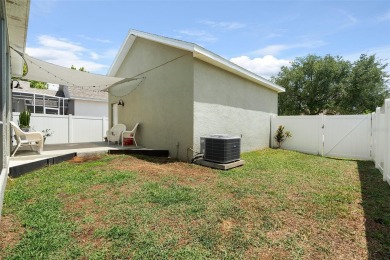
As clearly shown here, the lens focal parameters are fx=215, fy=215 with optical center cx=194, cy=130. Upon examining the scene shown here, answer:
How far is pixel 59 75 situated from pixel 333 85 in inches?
941

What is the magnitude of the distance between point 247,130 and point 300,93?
16.2 m

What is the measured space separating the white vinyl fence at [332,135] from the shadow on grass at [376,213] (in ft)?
11.3

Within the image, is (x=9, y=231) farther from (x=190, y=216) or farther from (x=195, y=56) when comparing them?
(x=195, y=56)

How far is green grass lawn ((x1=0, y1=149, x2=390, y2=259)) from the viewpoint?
2.76 metres

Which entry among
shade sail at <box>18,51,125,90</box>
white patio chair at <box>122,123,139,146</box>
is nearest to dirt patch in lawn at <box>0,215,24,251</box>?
shade sail at <box>18,51,125,90</box>

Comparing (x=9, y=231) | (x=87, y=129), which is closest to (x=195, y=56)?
(x=9, y=231)

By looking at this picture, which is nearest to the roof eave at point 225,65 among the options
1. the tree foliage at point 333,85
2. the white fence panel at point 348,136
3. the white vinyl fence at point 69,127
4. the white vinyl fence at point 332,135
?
the white vinyl fence at point 332,135

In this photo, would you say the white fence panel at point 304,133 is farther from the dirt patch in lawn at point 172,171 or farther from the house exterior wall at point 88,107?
the house exterior wall at point 88,107

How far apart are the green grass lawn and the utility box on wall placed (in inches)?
44.2

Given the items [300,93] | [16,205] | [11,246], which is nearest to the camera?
[11,246]

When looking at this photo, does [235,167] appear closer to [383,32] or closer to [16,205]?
[16,205]

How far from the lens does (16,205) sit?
3965 millimetres

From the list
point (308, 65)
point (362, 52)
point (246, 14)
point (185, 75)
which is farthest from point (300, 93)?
point (185, 75)

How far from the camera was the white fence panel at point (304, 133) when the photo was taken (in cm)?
1103
